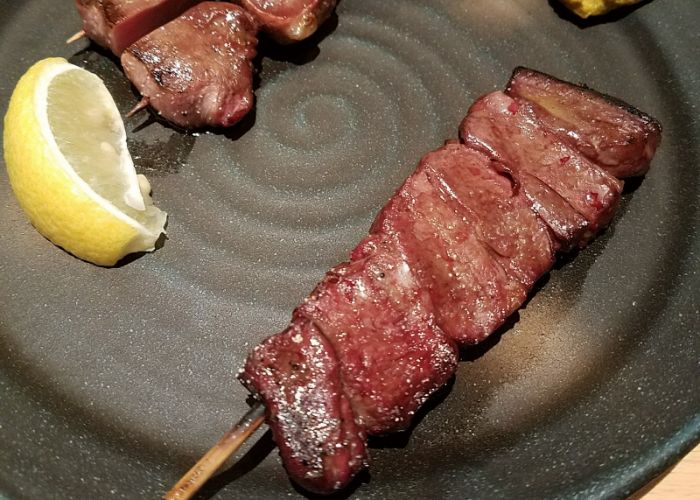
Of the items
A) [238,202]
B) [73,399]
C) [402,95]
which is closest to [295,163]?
[238,202]

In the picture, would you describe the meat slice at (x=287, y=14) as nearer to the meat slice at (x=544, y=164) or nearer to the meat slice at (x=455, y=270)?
the meat slice at (x=544, y=164)

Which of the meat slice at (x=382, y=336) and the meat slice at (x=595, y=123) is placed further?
the meat slice at (x=595, y=123)

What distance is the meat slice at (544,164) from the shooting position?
8.96ft

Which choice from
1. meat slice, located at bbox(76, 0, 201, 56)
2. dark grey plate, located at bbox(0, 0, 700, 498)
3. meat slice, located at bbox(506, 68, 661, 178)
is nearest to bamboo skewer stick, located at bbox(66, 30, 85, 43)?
meat slice, located at bbox(76, 0, 201, 56)

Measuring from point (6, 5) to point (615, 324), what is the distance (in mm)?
3519

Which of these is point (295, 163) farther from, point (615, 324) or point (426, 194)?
point (615, 324)

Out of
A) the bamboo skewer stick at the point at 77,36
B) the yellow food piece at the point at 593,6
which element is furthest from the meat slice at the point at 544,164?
the bamboo skewer stick at the point at 77,36

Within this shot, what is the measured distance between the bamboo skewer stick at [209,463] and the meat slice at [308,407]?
0.09 metres

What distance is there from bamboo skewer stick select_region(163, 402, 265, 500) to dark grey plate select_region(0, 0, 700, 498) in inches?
13.2

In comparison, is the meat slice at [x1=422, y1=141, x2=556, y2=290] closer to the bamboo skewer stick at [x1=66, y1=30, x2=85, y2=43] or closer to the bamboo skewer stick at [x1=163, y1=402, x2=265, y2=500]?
the bamboo skewer stick at [x1=163, y1=402, x2=265, y2=500]

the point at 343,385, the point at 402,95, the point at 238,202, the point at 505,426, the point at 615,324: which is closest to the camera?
the point at 343,385

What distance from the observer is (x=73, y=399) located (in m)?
2.72

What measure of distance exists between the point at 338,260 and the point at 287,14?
1.30 m

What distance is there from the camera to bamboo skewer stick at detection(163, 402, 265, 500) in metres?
2.18
